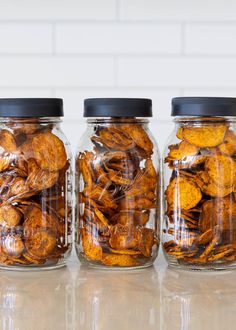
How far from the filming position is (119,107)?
1083mm

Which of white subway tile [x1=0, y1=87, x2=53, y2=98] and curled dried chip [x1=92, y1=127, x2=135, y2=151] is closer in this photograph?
curled dried chip [x1=92, y1=127, x2=135, y2=151]

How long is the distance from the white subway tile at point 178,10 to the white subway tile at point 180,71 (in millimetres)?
89

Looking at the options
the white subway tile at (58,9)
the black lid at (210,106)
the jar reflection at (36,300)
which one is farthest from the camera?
the white subway tile at (58,9)

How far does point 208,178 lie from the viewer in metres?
1.07

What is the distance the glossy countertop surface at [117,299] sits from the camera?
85 cm

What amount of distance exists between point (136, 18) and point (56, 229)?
0.61 m

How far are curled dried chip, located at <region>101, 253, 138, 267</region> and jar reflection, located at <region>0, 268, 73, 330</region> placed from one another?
66mm

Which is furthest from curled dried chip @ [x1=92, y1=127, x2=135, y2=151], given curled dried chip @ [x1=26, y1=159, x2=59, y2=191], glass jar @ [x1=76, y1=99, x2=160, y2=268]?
curled dried chip @ [x1=26, y1=159, x2=59, y2=191]

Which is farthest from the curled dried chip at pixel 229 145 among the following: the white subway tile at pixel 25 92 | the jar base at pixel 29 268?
the white subway tile at pixel 25 92

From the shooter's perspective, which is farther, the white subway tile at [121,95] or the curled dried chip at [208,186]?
the white subway tile at [121,95]

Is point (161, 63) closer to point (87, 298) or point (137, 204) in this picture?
point (137, 204)

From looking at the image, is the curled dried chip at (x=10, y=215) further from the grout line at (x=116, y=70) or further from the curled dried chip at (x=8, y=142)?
the grout line at (x=116, y=70)

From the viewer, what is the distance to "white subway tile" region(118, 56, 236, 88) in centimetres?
154

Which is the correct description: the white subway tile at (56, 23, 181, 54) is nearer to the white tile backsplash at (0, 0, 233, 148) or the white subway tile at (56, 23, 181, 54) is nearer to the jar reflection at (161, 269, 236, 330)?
the white tile backsplash at (0, 0, 233, 148)
